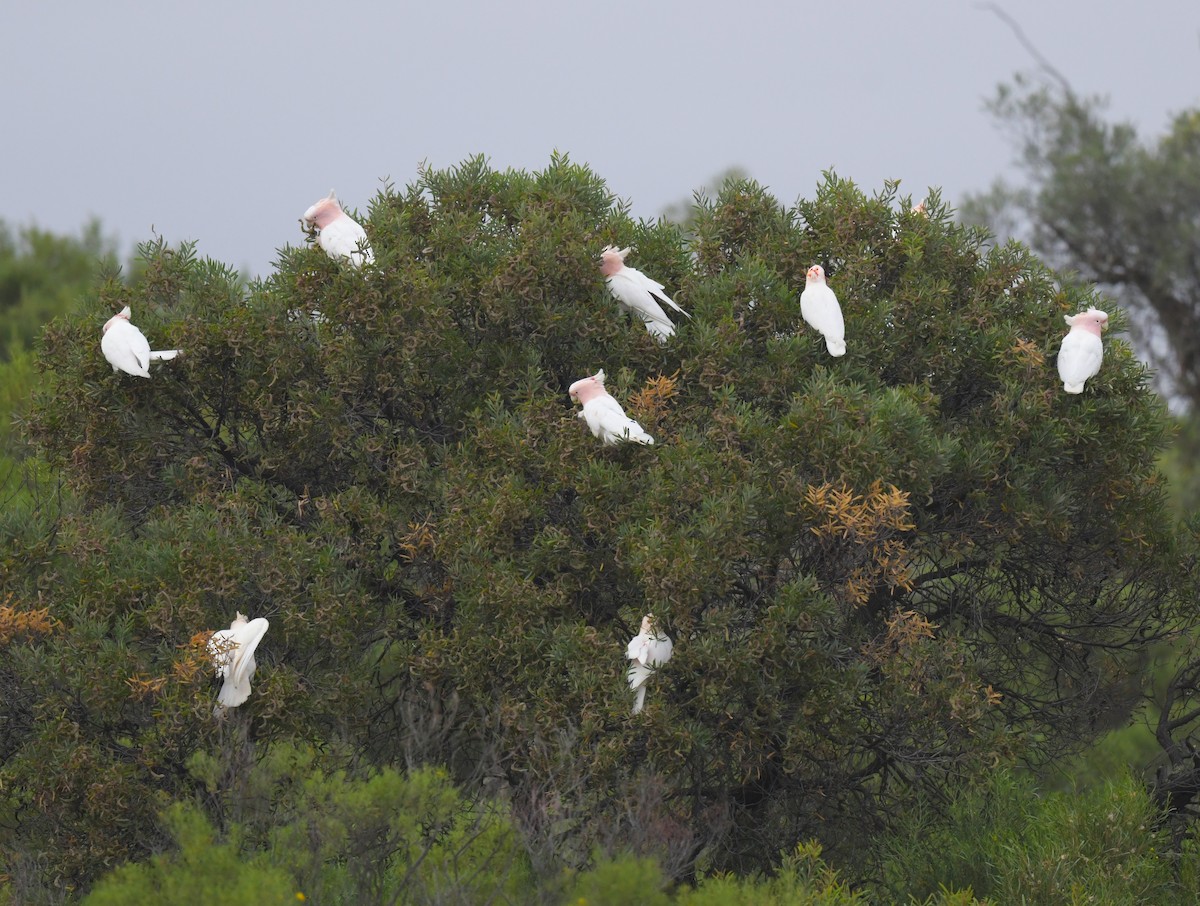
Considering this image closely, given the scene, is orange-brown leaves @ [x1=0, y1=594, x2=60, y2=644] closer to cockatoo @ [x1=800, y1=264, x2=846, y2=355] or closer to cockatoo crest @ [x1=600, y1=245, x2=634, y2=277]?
cockatoo crest @ [x1=600, y1=245, x2=634, y2=277]

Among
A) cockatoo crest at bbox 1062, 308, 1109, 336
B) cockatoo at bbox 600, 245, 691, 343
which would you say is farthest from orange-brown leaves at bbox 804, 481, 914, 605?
cockatoo crest at bbox 1062, 308, 1109, 336

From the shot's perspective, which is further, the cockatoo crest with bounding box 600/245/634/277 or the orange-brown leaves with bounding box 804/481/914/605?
the cockatoo crest with bounding box 600/245/634/277

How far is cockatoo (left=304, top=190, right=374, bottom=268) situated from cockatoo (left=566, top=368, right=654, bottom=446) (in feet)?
4.58

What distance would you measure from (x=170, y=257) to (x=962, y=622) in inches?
186

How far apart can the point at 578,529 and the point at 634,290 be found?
1.25 meters

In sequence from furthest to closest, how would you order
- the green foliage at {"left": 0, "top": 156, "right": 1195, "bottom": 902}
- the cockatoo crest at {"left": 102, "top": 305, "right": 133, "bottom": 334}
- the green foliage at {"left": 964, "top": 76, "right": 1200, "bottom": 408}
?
the green foliage at {"left": 964, "top": 76, "right": 1200, "bottom": 408}, the cockatoo crest at {"left": 102, "top": 305, "right": 133, "bottom": 334}, the green foliage at {"left": 0, "top": 156, "right": 1195, "bottom": 902}

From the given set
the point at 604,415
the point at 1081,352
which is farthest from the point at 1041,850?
the point at 604,415

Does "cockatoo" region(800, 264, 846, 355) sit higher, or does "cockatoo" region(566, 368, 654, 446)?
"cockatoo" region(800, 264, 846, 355)

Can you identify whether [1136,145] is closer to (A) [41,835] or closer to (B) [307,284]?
(B) [307,284]

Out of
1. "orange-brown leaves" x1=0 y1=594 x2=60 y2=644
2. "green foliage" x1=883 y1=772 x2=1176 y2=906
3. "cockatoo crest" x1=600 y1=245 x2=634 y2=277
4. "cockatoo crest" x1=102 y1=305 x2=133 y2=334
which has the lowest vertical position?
"green foliage" x1=883 y1=772 x2=1176 y2=906

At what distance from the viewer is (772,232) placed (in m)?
8.34

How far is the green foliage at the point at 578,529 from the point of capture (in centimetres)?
680

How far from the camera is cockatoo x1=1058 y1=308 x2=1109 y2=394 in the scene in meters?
7.57

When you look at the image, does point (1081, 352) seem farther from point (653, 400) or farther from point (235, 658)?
point (235, 658)
